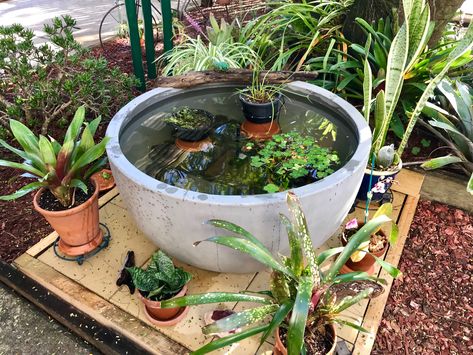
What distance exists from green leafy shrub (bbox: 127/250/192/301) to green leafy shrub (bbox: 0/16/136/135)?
1531 mm

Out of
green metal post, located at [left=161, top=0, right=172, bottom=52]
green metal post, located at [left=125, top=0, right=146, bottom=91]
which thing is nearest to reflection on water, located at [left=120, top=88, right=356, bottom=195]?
green metal post, located at [left=125, top=0, right=146, bottom=91]

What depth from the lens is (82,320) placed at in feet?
6.11

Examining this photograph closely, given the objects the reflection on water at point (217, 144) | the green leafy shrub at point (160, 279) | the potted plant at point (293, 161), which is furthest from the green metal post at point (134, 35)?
the green leafy shrub at point (160, 279)

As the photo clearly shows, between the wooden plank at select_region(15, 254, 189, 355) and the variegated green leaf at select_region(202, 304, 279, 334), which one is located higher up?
the variegated green leaf at select_region(202, 304, 279, 334)

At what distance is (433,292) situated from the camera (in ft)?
6.81

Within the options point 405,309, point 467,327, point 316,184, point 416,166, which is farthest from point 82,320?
point 416,166

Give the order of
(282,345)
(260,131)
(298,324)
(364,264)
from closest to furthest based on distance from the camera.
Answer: (298,324)
(282,345)
(364,264)
(260,131)

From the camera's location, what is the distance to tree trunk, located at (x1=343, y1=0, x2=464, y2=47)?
2656mm

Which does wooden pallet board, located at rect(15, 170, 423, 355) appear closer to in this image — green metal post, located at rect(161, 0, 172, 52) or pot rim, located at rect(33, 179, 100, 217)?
pot rim, located at rect(33, 179, 100, 217)

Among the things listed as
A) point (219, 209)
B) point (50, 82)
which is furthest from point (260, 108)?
point (50, 82)

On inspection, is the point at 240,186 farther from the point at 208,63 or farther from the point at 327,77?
the point at 327,77

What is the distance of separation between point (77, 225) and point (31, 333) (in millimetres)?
563

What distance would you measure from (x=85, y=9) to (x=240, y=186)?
601 cm

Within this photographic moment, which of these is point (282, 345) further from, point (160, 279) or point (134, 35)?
point (134, 35)
